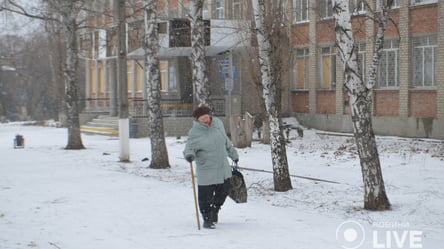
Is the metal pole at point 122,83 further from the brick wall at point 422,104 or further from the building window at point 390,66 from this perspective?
the building window at point 390,66

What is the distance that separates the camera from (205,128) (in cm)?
897

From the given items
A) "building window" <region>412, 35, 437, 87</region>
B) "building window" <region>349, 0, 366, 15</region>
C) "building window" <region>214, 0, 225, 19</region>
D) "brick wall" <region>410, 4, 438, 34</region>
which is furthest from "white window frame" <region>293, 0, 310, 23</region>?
"building window" <region>412, 35, 437, 87</region>

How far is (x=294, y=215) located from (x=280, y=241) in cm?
203

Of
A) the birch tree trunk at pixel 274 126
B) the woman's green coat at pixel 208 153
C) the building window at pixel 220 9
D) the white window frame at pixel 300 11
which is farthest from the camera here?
the building window at pixel 220 9

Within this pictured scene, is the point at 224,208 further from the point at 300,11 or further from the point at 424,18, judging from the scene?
the point at 300,11

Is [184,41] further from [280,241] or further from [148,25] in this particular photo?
[280,241]

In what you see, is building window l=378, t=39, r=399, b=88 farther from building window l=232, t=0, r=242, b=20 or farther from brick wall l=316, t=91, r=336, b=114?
building window l=232, t=0, r=242, b=20

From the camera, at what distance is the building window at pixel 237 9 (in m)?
26.2

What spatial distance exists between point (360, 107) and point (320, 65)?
20370 millimetres

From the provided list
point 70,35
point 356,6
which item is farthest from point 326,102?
point 356,6

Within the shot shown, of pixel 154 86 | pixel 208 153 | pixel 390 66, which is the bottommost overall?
pixel 208 153

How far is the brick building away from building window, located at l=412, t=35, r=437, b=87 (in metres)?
0.04

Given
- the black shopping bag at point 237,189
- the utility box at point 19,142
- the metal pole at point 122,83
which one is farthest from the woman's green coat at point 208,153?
the utility box at point 19,142

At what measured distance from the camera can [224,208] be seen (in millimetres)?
10664
